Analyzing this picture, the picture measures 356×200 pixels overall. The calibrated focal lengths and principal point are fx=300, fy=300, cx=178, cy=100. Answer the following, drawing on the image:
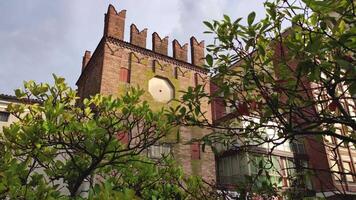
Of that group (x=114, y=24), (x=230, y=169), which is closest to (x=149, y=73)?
(x=114, y=24)

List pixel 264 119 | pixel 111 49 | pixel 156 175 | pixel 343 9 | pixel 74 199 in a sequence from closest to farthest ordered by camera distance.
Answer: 1. pixel 343 9
2. pixel 264 119
3. pixel 74 199
4. pixel 156 175
5. pixel 111 49

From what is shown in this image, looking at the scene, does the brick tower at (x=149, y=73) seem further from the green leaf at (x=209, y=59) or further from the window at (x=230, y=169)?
the green leaf at (x=209, y=59)

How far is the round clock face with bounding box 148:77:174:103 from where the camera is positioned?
17969mm

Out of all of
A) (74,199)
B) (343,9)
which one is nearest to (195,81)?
(74,199)

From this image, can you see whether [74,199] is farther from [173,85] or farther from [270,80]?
[173,85]

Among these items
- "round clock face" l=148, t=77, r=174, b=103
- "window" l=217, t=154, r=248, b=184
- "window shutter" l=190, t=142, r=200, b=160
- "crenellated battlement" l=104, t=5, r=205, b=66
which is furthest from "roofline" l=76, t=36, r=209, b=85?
"window" l=217, t=154, r=248, b=184

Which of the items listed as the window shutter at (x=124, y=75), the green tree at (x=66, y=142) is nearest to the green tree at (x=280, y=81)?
the green tree at (x=66, y=142)

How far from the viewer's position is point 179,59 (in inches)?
767

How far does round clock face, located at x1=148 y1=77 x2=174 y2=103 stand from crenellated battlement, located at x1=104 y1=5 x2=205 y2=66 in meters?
1.89

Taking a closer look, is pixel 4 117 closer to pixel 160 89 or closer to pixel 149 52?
pixel 160 89

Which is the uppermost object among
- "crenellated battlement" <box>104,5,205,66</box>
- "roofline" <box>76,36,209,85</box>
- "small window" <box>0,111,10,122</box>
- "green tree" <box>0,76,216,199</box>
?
"crenellated battlement" <box>104,5,205,66</box>

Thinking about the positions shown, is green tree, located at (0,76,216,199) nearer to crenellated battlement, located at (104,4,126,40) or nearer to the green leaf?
the green leaf

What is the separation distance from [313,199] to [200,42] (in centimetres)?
1859

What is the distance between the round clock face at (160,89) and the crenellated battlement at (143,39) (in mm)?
1888
